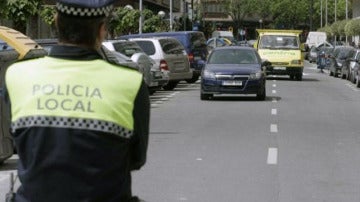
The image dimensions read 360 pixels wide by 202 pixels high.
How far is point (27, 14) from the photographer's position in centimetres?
2694

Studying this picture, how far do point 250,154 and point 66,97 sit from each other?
31.4 ft

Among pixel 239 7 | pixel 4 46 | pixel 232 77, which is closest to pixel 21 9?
pixel 232 77

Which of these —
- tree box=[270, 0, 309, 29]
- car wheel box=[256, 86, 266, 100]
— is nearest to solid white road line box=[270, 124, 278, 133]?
car wheel box=[256, 86, 266, 100]

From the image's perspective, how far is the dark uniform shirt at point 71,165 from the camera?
3090 millimetres

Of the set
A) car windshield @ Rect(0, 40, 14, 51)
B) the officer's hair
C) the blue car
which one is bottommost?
the blue car

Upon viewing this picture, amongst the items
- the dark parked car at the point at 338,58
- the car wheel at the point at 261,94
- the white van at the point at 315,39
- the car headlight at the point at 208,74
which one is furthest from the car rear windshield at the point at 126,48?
the white van at the point at 315,39

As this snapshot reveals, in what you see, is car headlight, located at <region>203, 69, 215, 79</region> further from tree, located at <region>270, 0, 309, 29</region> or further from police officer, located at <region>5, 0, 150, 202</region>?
tree, located at <region>270, 0, 309, 29</region>

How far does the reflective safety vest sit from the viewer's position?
3154 millimetres

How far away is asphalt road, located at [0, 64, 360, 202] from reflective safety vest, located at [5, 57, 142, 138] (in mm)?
5796

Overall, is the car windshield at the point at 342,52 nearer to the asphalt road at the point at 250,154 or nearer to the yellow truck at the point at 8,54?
the asphalt road at the point at 250,154

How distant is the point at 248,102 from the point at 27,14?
7.68m

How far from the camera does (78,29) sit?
10.7ft

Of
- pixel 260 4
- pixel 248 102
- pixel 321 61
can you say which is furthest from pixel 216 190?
pixel 260 4

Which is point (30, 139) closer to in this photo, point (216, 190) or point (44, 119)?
point (44, 119)
